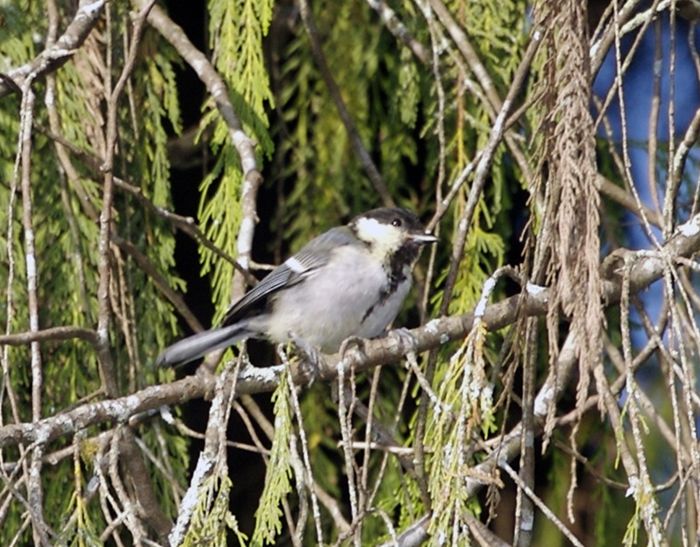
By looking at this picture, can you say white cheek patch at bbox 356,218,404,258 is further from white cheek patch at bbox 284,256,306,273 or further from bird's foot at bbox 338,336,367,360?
bird's foot at bbox 338,336,367,360

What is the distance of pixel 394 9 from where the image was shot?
106 inches

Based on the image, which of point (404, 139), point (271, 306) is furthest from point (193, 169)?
point (404, 139)

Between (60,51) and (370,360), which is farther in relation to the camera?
(60,51)

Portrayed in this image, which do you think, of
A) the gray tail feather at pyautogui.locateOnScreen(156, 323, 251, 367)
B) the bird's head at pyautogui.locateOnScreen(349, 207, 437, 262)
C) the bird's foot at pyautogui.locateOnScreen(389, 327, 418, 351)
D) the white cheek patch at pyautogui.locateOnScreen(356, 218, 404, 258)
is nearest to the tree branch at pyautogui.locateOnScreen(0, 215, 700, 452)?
the bird's foot at pyautogui.locateOnScreen(389, 327, 418, 351)

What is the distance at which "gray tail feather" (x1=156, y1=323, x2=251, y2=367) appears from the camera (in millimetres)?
2341

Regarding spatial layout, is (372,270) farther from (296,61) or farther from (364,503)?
(364,503)

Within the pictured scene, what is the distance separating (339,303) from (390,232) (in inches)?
9.1

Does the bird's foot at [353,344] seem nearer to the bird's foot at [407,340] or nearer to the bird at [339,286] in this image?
the bird's foot at [407,340]

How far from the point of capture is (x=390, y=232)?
8.86 ft

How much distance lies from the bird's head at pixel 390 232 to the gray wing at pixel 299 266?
4 cm

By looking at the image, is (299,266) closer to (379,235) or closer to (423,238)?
(379,235)

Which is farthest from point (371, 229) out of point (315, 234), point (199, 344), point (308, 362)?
point (308, 362)

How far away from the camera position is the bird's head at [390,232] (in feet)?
8.70

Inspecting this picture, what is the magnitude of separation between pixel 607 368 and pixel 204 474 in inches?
47.9
